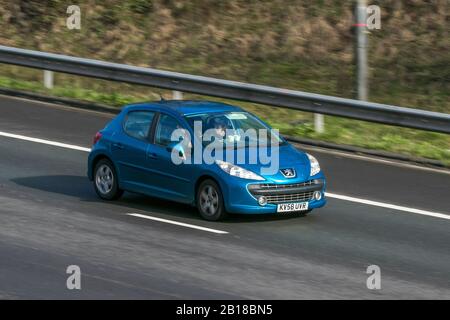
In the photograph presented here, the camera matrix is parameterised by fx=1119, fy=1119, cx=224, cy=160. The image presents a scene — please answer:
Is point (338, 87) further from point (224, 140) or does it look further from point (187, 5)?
point (224, 140)

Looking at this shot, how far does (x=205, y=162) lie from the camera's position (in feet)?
49.2

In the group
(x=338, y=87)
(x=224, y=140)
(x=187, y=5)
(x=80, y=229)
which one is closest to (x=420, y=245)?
(x=224, y=140)

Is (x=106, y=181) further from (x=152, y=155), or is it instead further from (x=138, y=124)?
(x=152, y=155)

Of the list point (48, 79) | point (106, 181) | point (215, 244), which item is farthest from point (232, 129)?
point (48, 79)

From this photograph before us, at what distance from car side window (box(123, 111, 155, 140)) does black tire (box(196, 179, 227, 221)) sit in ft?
4.69

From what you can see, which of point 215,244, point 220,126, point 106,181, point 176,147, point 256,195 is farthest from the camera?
point 106,181

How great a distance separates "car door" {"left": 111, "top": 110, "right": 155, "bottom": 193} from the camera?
52.1ft

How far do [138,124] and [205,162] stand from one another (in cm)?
169

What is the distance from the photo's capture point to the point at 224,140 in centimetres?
1537

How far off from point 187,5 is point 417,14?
21.4 ft

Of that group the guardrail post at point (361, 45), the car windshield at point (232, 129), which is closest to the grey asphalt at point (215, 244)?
the car windshield at point (232, 129)
